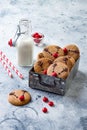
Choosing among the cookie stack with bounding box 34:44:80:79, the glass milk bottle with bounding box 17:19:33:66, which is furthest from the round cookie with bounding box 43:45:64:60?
the glass milk bottle with bounding box 17:19:33:66

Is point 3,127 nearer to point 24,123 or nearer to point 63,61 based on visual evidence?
point 24,123

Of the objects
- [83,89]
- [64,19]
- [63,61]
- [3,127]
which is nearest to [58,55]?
[63,61]

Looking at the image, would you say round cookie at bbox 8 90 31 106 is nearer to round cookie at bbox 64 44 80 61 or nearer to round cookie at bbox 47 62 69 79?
round cookie at bbox 47 62 69 79

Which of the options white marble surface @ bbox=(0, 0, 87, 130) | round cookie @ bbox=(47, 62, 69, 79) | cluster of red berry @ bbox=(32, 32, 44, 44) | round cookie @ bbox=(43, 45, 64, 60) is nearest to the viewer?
white marble surface @ bbox=(0, 0, 87, 130)

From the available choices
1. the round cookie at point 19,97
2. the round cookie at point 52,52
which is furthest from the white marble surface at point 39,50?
the round cookie at point 52,52

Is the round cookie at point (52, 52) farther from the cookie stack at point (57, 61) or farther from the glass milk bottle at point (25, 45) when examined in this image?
the glass milk bottle at point (25, 45)

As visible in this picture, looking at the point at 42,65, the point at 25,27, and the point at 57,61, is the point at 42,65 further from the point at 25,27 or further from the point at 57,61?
the point at 25,27
